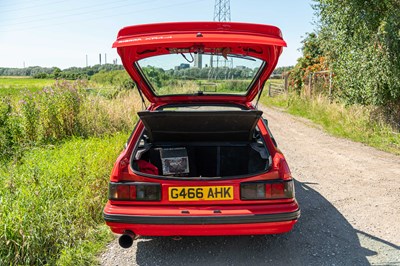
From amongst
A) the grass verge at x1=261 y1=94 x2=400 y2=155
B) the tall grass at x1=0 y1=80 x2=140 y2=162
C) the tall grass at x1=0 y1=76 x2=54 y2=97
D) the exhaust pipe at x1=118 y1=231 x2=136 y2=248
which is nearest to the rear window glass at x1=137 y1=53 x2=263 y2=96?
the exhaust pipe at x1=118 y1=231 x2=136 y2=248

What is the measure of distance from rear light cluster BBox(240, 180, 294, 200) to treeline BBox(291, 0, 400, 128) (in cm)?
696

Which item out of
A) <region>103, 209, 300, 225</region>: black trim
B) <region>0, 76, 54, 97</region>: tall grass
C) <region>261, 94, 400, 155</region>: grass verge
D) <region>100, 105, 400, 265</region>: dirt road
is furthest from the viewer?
<region>0, 76, 54, 97</region>: tall grass

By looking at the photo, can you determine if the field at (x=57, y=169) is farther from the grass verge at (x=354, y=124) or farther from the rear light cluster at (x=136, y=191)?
the grass verge at (x=354, y=124)

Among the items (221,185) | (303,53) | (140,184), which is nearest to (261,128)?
(221,185)

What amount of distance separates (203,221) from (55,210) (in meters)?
1.82

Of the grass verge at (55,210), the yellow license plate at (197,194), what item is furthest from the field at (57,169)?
the yellow license plate at (197,194)

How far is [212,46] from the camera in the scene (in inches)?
134

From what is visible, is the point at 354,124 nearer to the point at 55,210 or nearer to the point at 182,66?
the point at 182,66

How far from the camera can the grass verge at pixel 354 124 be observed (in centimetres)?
869

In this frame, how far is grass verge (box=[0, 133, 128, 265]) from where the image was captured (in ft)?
10.1

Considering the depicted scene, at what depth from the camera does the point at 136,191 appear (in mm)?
2959

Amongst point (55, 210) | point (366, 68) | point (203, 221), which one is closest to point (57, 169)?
point (55, 210)

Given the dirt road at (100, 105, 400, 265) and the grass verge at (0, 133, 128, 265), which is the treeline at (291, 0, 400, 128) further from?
the grass verge at (0, 133, 128, 265)

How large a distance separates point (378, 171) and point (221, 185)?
4.59 m
